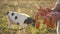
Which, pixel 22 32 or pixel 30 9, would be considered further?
pixel 30 9

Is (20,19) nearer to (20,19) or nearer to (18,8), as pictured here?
(20,19)

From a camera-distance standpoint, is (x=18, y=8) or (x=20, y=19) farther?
(x=18, y=8)

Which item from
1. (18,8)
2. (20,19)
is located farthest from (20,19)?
(18,8)

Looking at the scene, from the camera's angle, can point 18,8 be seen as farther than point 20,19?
Yes

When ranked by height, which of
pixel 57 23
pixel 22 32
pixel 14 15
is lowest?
pixel 22 32

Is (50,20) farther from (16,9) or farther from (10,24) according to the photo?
(16,9)

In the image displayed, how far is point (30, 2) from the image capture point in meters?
4.00

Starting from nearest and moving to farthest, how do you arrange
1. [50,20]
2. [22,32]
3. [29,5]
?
[50,20] < [22,32] < [29,5]

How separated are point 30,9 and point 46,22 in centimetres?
324

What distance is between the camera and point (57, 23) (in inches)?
15.1

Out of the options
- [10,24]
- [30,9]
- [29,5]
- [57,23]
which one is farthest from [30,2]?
[57,23]

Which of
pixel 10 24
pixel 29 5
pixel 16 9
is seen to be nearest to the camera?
pixel 10 24

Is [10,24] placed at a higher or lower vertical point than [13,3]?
lower

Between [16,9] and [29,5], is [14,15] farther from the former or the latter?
[29,5]
